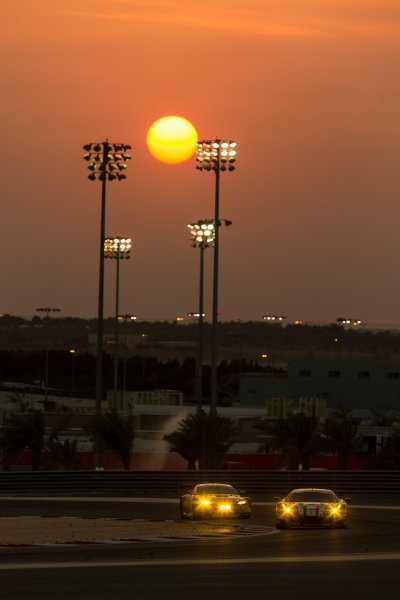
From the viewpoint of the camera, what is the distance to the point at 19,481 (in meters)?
45.8

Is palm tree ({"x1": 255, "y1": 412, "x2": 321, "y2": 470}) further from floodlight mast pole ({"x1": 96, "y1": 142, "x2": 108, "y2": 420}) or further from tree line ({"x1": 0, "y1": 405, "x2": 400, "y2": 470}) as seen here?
floodlight mast pole ({"x1": 96, "y1": 142, "x2": 108, "y2": 420})

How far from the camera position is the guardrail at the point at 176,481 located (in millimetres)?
45156

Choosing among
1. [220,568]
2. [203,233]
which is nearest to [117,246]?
[203,233]

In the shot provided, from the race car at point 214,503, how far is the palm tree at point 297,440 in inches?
825

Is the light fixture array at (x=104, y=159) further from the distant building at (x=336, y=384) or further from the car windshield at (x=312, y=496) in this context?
the distant building at (x=336, y=384)

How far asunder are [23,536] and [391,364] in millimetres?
94642

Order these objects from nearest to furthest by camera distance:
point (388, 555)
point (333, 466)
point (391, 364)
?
1. point (388, 555)
2. point (333, 466)
3. point (391, 364)

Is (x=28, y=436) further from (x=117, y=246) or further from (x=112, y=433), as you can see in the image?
(x=117, y=246)

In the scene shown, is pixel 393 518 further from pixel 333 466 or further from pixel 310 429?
pixel 333 466

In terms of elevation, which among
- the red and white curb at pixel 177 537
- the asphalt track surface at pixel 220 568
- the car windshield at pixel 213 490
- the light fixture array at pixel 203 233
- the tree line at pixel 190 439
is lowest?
the red and white curb at pixel 177 537

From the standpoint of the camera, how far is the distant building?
386ft

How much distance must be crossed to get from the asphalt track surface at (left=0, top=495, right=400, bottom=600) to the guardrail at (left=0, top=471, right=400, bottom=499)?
15.5 m

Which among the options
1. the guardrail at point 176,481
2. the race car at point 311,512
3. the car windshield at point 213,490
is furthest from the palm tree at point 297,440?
the race car at point 311,512

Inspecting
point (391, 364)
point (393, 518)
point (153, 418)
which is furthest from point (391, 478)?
point (391, 364)
